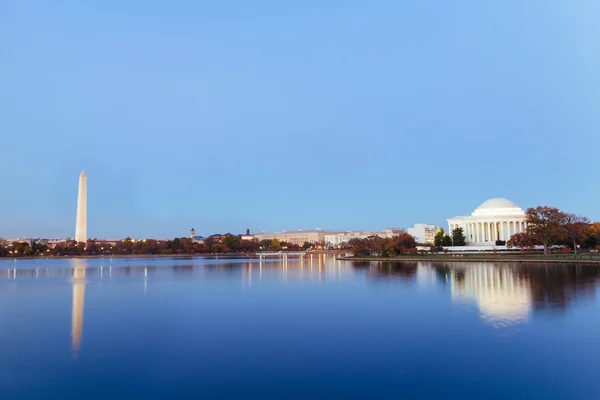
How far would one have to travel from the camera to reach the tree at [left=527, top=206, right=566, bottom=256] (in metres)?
52.6

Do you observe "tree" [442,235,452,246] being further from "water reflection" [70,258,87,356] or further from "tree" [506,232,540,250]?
"water reflection" [70,258,87,356]

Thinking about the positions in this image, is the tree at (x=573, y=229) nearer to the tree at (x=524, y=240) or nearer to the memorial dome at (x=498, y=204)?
the tree at (x=524, y=240)

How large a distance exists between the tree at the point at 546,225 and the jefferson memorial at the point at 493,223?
21.7m

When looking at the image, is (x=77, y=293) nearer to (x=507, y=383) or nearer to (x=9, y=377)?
(x=9, y=377)

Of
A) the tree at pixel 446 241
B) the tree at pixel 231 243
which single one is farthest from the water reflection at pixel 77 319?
the tree at pixel 231 243

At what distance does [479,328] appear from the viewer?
15.2 metres

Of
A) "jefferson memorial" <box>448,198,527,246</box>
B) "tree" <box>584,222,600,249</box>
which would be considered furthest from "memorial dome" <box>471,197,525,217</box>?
"tree" <box>584,222,600,249</box>

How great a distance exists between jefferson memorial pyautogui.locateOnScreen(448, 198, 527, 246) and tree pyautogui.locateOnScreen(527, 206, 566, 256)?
21.7 m

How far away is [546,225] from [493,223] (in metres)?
28.4

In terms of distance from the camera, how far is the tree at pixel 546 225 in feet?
173

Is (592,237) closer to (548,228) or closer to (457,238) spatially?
(548,228)

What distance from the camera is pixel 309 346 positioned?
13.3 m

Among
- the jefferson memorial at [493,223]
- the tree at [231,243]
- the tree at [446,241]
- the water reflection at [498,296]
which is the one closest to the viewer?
the water reflection at [498,296]

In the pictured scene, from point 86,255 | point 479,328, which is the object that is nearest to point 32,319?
point 479,328
